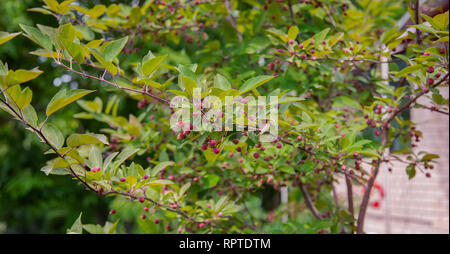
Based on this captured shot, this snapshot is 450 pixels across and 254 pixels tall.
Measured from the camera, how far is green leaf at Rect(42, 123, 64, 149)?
2.91 feet

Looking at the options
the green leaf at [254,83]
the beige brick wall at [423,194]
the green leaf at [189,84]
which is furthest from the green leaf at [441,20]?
the beige brick wall at [423,194]

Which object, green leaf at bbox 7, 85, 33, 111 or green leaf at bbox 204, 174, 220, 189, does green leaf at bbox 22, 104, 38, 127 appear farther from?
green leaf at bbox 204, 174, 220, 189

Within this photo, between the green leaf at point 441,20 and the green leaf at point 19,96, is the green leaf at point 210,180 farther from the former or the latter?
the green leaf at point 441,20

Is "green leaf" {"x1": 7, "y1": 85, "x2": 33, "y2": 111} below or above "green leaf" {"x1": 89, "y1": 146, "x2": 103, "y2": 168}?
below

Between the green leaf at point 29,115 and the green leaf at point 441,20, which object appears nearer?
the green leaf at point 29,115

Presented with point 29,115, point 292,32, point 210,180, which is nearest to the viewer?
Result: point 29,115

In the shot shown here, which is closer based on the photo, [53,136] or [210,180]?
[53,136]

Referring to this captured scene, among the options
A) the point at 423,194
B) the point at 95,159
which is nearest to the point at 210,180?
the point at 95,159

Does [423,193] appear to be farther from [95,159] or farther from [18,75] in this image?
[18,75]

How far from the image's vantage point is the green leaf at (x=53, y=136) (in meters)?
0.89

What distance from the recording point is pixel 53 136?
2.93 ft

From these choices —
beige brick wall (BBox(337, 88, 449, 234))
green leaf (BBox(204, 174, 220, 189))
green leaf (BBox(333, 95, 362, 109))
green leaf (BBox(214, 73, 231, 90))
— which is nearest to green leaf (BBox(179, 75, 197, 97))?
green leaf (BBox(214, 73, 231, 90))

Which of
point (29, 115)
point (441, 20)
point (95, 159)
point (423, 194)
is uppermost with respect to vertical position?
point (441, 20)

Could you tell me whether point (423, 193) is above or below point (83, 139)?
below
